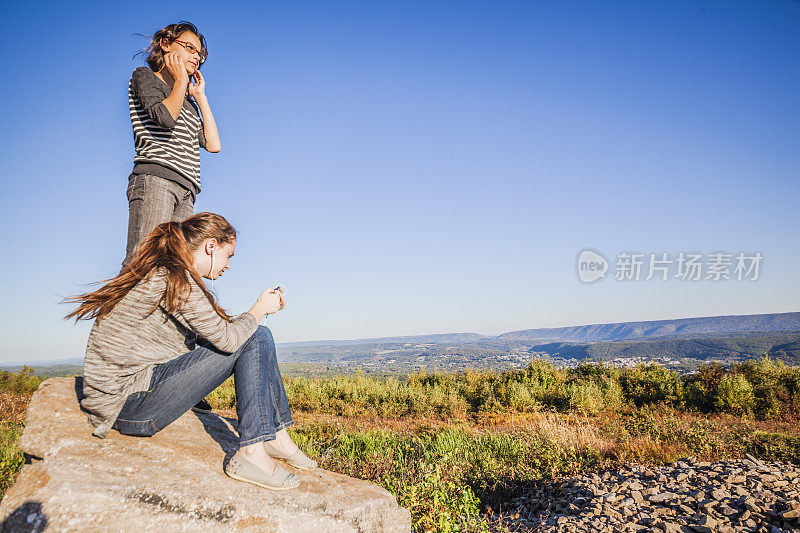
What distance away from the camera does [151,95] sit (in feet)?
9.33

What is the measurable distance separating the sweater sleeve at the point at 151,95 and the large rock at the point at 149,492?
2.02m

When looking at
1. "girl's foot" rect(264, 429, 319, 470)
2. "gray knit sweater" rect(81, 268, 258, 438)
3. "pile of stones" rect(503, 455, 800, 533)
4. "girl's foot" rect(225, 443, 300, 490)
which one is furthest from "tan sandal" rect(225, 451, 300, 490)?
"pile of stones" rect(503, 455, 800, 533)

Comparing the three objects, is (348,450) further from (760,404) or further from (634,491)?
(760,404)

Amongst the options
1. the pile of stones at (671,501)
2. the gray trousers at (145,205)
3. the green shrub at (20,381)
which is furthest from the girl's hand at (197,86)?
the green shrub at (20,381)

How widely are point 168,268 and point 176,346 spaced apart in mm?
552

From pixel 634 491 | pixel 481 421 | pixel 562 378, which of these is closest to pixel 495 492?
pixel 634 491

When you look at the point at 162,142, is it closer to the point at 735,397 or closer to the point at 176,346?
the point at 176,346

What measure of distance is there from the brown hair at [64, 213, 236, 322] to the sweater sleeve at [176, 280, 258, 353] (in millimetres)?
42

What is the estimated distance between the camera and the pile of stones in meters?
3.64

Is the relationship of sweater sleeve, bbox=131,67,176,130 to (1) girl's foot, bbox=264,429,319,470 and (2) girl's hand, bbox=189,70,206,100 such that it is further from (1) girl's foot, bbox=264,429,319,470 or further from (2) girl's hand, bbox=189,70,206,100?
(1) girl's foot, bbox=264,429,319,470

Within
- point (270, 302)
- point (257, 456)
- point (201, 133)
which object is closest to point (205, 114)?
point (201, 133)

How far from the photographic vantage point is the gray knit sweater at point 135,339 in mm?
2262

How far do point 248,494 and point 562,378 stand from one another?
13.2 metres

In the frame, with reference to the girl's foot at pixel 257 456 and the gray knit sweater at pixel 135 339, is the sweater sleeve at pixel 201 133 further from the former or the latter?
the girl's foot at pixel 257 456
